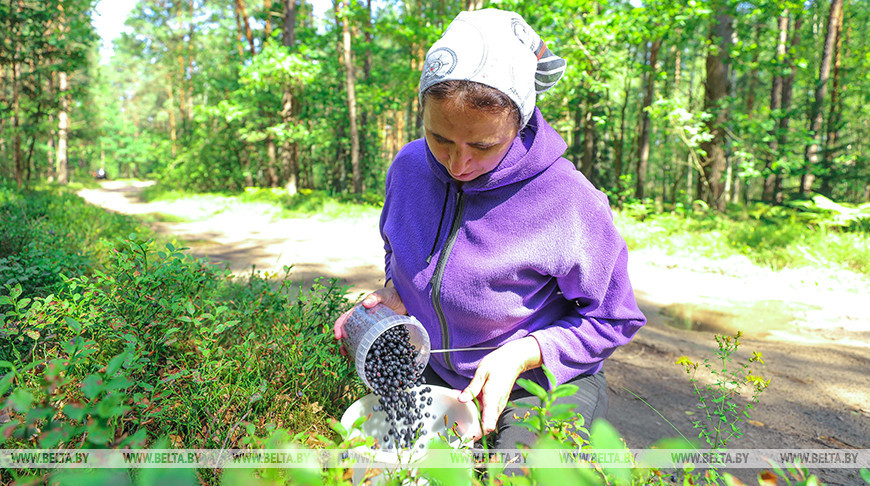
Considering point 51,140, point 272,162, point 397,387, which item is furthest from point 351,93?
point 51,140

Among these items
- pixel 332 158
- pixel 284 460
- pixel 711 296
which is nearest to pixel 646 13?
pixel 711 296

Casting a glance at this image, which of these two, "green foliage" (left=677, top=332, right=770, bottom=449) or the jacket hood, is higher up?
the jacket hood

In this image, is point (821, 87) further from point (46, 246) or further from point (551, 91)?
point (46, 246)

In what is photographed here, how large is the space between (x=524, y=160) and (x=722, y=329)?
3790 millimetres

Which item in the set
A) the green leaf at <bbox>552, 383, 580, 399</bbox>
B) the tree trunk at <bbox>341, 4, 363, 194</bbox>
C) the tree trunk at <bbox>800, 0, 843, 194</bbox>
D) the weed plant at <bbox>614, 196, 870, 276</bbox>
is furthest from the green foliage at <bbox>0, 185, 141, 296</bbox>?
the tree trunk at <bbox>800, 0, 843, 194</bbox>

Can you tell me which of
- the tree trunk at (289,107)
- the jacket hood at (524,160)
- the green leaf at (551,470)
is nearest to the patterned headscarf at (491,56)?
the jacket hood at (524,160)

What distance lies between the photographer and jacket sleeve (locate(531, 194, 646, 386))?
5.24 ft

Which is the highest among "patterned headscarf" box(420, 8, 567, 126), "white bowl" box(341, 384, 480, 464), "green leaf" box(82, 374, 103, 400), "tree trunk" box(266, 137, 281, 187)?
"tree trunk" box(266, 137, 281, 187)

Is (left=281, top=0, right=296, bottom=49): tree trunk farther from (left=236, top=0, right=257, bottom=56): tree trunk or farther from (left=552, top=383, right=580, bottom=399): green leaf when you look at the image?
(left=552, top=383, right=580, bottom=399): green leaf

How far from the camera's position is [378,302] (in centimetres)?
182

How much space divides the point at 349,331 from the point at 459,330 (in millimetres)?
408

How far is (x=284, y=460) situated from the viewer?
99cm

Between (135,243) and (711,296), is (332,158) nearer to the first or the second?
(711,296)

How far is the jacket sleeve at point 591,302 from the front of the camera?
1598 millimetres
